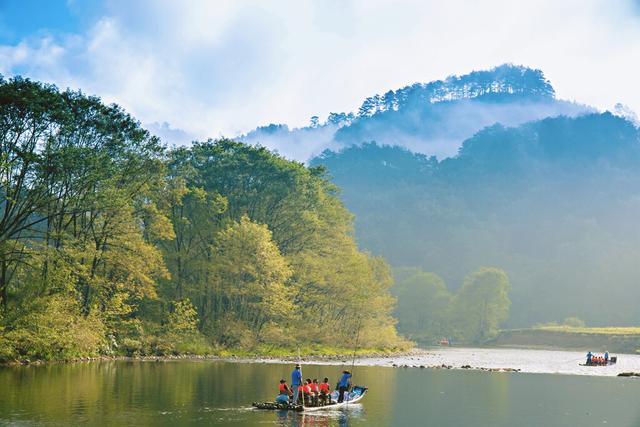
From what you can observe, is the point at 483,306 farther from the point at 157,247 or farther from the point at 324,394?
the point at 324,394

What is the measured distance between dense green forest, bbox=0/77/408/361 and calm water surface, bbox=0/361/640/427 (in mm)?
7151

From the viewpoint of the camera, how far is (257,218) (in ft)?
310

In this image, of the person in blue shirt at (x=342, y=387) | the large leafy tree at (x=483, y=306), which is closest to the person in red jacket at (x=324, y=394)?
the person in blue shirt at (x=342, y=387)

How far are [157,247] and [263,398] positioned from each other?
4780cm

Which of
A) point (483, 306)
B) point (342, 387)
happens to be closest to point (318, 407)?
point (342, 387)

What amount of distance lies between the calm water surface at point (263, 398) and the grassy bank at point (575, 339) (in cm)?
7638

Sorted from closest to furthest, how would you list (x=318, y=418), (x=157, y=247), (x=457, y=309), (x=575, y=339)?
1. (x=318, y=418)
2. (x=157, y=247)
3. (x=575, y=339)
4. (x=457, y=309)

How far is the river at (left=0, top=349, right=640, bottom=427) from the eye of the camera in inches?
1188

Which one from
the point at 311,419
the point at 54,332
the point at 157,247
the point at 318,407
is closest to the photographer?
the point at 311,419

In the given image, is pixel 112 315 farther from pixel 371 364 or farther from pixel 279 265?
pixel 371 364

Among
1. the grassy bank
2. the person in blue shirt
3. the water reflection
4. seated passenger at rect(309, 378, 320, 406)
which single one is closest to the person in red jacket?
seated passenger at rect(309, 378, 320, 406)

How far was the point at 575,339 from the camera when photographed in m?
138

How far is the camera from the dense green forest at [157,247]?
5384cm

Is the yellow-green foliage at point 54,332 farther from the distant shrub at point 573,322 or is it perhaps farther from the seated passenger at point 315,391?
the distant shrub at point 573,322
